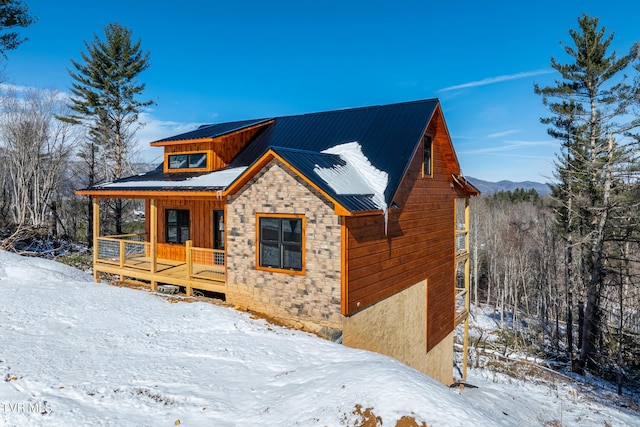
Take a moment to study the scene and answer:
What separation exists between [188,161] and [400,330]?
366 inches

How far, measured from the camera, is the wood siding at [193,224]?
44.1 ft

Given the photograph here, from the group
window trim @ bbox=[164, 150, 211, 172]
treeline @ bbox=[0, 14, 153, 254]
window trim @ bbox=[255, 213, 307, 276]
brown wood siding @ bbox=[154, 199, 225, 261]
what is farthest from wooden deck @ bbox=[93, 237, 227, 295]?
treeline @ bbox=[0, 14, 153, 254]

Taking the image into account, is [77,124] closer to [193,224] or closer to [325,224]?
[193,224]

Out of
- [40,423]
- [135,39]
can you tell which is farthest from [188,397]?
[135,39]

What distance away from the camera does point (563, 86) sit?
840 inches

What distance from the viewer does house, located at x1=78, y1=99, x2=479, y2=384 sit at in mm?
8586

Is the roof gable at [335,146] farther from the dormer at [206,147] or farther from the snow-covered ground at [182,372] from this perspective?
the snow-covered ground at [182,372]

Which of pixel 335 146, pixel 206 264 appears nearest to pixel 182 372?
pixel 206 264

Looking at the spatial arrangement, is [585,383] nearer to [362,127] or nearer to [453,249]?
[453,249]

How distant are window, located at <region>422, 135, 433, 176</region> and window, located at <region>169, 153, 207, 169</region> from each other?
24.6ft

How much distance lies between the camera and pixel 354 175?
32.6 feet

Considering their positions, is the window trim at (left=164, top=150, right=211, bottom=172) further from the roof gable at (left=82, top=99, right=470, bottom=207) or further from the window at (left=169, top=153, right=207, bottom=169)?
the roof gable at (left=82, top=99, right=470, bottom=207)

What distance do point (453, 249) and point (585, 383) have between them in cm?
971

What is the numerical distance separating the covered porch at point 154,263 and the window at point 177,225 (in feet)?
1.75
